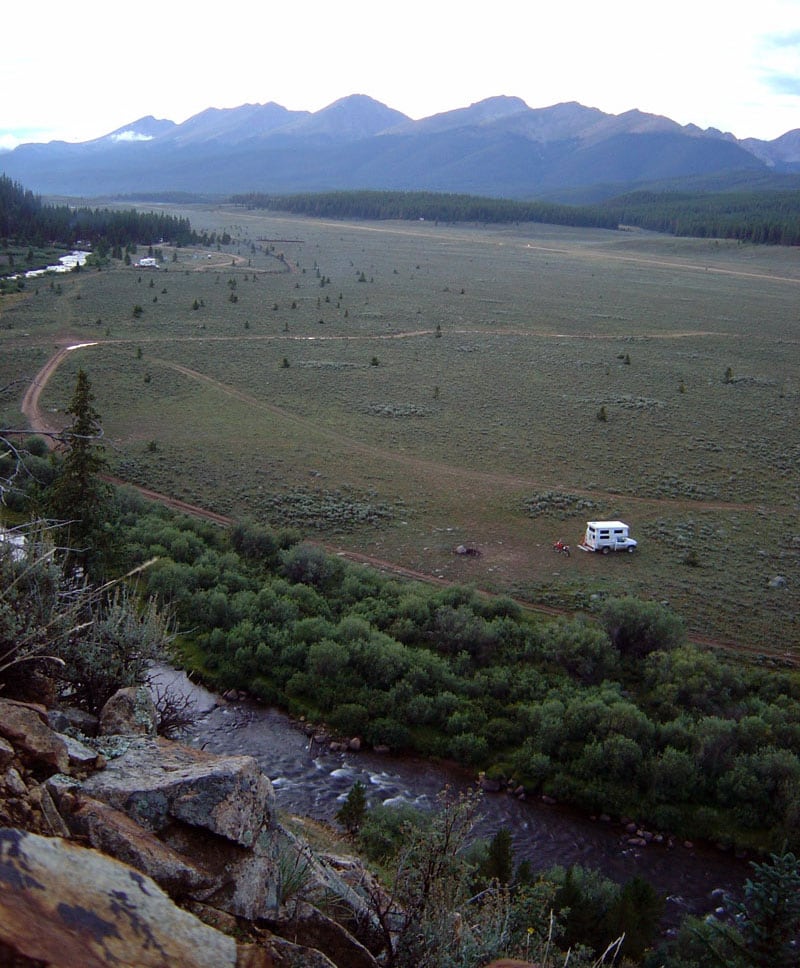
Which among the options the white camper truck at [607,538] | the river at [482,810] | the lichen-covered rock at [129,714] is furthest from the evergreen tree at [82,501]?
the white camper truck at [607,538]

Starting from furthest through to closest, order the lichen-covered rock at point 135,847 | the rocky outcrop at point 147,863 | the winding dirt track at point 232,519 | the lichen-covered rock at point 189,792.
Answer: the winding dirt track at point 232,519 → the lichen-covered rock at point 189,792 → the lichen-covered rock at point 135,847 → the rocky outcrop at point 147,863

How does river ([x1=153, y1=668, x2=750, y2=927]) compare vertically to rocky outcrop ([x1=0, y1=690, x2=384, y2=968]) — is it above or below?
below

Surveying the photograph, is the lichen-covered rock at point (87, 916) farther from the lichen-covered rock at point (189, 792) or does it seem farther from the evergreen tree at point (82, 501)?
the evergreen tree at point (82, 501)

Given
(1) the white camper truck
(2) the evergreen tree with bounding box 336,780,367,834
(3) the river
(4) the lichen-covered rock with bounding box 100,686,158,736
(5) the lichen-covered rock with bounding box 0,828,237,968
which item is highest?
(5) the lichen-covered rock with bounding box 0,828,237,968

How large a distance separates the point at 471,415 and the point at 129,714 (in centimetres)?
3310

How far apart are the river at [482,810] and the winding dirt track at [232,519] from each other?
20.2 feet

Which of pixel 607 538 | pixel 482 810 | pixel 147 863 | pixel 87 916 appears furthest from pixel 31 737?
pixel 607 538

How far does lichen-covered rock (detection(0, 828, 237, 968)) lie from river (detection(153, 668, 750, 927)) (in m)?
9.32

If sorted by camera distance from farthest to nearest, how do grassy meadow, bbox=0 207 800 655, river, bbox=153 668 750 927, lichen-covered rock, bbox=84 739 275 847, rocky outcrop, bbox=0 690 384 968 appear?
grassy meadow, bbox=0 207 800 655
river, bbox=153 668 750 927
lichen-covered rock, bbox=84 739 275 847
rocky outcrop, bbox=0 690 384 968

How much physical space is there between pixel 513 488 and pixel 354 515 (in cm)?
632

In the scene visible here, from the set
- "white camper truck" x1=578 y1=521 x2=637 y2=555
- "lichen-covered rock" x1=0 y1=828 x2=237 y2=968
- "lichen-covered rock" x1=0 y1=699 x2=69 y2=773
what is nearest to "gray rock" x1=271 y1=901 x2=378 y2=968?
"lichen-covered rock" x1=0 y1=828 x2=237 y2=968

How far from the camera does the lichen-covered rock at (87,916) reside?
3377 millimetres

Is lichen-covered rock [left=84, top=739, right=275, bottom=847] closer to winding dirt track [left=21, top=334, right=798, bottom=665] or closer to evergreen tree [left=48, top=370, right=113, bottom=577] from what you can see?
winding dirt track [left=21, top=334, right=798, bottom=665]

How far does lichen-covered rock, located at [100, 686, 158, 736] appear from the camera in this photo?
250 inches
